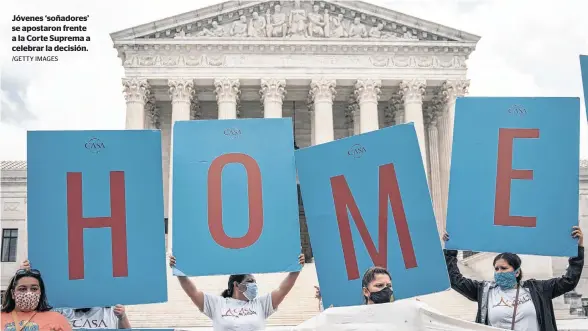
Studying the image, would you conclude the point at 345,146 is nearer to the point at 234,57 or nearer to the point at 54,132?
the point at 54,132

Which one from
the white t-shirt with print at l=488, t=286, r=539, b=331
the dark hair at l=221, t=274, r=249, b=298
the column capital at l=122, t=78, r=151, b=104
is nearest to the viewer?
the white t-shirt with print at l=488, t=286, r=539, b=331

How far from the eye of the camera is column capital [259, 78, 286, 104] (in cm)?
3916

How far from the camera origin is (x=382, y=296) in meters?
6.35

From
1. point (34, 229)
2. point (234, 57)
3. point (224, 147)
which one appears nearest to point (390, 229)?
point (224, 147)

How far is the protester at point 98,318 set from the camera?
26.3 feet

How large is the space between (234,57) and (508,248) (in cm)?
3286

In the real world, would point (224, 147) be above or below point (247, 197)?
above

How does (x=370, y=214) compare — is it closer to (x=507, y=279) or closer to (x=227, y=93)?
(x=507, y=279)

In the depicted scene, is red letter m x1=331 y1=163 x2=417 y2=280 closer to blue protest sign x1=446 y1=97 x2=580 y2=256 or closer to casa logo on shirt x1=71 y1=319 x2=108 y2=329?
blue protest sign x1=446 y1=97 x2=580 y2=256

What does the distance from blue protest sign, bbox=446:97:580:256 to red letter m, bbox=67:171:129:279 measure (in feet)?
14.2

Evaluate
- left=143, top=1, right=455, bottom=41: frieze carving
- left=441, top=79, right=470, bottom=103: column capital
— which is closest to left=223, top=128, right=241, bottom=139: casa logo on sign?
left=143, top=1, right=455, bottom=41: frieze carving

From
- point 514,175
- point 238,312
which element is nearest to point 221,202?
point 238,312

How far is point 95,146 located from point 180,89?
31.0 meters

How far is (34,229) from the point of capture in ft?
26.8
